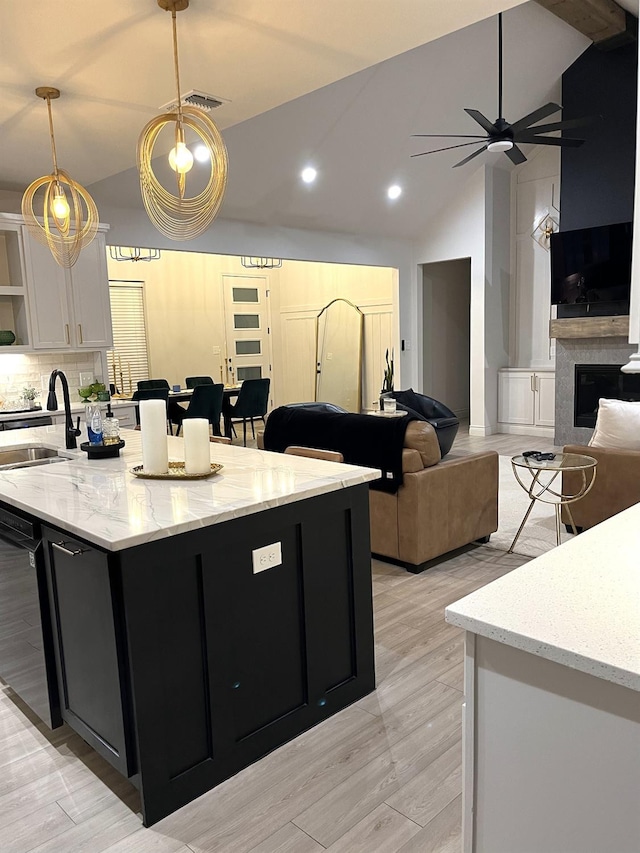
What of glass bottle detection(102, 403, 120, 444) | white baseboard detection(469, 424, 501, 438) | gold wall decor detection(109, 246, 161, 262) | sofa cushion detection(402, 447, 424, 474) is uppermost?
gold wall decor detection(109, 246, 161, 262)

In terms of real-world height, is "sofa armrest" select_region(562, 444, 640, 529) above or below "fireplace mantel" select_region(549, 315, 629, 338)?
below

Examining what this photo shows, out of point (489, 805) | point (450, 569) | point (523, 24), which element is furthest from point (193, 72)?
point (523, 24)

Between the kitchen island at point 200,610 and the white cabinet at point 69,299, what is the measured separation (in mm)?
Answer: 3372

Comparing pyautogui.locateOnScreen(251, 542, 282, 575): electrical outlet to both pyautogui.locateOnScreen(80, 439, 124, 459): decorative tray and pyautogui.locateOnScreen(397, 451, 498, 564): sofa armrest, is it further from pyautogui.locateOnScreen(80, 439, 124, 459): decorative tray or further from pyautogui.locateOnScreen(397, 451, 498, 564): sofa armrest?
pyautogui.locateOnScreen(397, 451, 498, 564): sofa armrest

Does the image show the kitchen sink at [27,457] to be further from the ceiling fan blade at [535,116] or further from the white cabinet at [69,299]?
the ceiling fan blade at [535,116]

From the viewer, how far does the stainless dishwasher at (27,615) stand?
89.7 inches

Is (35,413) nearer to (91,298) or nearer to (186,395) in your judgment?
(91,298)

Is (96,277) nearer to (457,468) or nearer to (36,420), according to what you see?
(36,420)

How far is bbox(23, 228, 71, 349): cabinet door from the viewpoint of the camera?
5.48 metres

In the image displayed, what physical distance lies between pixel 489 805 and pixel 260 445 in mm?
3739

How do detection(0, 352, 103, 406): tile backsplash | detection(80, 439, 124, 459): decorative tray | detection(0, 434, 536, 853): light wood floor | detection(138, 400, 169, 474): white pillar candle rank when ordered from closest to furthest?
detection(0, 434, 536, 853): light wood floor, detection(138, 400, 169, 474): white pillar candle, detection(80, 439, 124, 459): decorative tray, detection(0, 352, 103, 406): tile backsplash

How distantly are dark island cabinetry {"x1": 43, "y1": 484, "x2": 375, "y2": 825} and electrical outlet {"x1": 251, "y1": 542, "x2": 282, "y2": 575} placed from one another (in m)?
0.02

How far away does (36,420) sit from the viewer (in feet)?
17.4

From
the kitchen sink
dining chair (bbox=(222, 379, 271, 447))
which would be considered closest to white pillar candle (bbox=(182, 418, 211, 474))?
the kitchen sink
